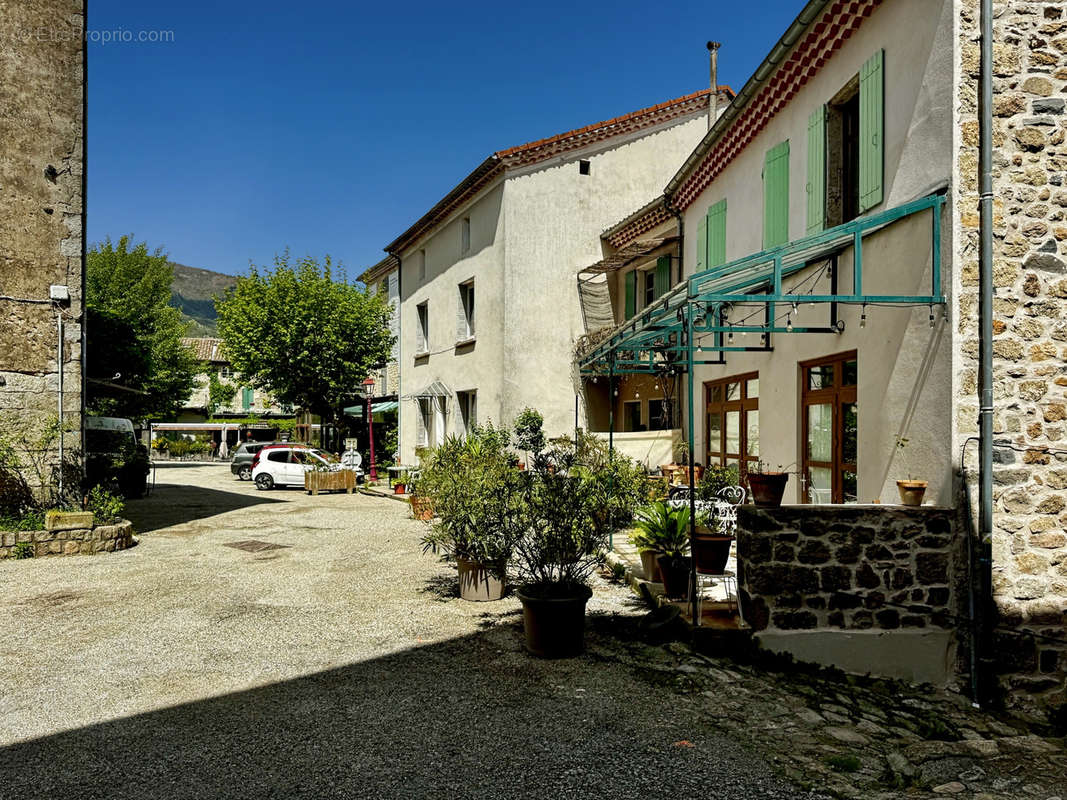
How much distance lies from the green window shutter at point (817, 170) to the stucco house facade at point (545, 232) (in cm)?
949

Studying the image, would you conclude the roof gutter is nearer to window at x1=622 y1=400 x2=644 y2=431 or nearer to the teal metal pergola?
the teal metal pergola

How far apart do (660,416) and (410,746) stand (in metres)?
12.1

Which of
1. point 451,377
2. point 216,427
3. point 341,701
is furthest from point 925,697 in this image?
point 216,427

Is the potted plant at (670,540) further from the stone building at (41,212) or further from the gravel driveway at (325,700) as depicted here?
the stone building at (41,212)

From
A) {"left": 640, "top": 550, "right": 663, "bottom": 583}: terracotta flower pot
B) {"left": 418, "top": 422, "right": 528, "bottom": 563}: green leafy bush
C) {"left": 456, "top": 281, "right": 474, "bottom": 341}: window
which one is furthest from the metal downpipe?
{"left": 456, "top": 281, "right": 474, "bottom": 341}: window

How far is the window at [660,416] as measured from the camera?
15.0m

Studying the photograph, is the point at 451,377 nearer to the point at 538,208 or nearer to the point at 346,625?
the point at 538,208

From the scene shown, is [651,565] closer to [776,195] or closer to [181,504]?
[776,195]

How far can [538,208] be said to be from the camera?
1761cm

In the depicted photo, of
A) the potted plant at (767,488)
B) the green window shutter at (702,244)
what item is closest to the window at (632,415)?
the green window shutter at (702,244)

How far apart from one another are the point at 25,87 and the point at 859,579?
1280cm

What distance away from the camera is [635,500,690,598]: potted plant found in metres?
7.21

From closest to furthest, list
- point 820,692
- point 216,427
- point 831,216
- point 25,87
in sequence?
point 820,692
point 831,216
point 25,87
point 216,427

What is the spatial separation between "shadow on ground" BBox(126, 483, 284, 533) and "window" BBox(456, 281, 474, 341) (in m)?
6.42
